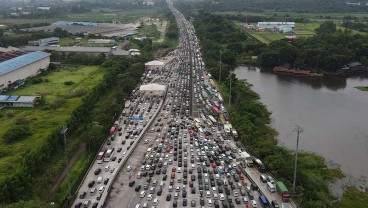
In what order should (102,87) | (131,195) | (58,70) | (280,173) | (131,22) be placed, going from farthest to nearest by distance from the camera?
(131,22)
(58,70)
(102,87)
(280,173)
(131,195)

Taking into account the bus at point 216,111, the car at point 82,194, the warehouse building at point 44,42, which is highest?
the warehouse building at point 44,42

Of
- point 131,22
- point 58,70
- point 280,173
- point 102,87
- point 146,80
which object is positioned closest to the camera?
point 280,173

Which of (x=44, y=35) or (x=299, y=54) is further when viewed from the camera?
(x=44, y=35)

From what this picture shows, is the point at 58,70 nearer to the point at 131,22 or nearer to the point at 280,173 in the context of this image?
the point at 280,173

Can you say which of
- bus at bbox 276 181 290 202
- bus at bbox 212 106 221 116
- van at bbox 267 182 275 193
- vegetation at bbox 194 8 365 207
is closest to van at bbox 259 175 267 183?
van at bbox 267 182 275 193

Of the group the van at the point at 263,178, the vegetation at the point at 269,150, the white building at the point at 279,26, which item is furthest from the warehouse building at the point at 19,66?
the white building at the point at 279,26

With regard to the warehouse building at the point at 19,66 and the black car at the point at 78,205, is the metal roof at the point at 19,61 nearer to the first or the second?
the warehouse building at the point at 19,66

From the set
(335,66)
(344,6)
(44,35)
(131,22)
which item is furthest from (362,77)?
(344,6)
